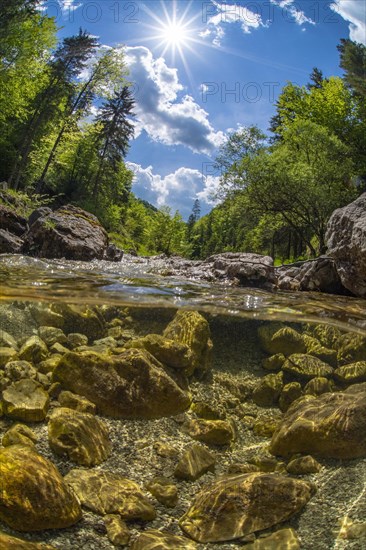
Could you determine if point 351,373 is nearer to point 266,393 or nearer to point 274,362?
point 274,362

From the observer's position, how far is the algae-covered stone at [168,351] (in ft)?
20.6

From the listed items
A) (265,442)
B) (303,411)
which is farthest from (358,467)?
(265,442)

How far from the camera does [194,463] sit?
452cm

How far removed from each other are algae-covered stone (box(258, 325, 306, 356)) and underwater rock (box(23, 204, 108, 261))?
931cm

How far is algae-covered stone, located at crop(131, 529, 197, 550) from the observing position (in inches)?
128

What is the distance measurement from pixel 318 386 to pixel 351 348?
1.51 metres

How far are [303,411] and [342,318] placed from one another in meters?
3.43

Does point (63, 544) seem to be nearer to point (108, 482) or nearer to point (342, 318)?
point (108, 482)

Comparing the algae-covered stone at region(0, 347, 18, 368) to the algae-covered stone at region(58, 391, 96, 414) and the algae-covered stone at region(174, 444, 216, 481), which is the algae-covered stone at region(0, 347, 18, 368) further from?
the algae-covered stone at region(174, 444, 216, 481)

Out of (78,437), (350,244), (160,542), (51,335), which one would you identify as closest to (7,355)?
(51,335)

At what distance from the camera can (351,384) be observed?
6488mm

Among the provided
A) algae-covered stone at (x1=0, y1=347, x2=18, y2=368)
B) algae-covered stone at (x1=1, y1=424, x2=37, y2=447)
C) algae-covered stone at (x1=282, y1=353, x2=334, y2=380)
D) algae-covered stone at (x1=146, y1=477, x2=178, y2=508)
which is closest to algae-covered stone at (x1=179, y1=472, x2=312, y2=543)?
algae-covered stone at (x1=146, y1=477, x2=178, y2=508)

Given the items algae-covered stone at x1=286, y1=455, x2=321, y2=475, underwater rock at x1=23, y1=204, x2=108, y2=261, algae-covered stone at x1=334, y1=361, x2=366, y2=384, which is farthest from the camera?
underwater rock at x1=23, y1=204, x2=108, y2=261

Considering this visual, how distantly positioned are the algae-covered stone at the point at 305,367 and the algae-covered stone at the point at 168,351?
1770 millimetres
